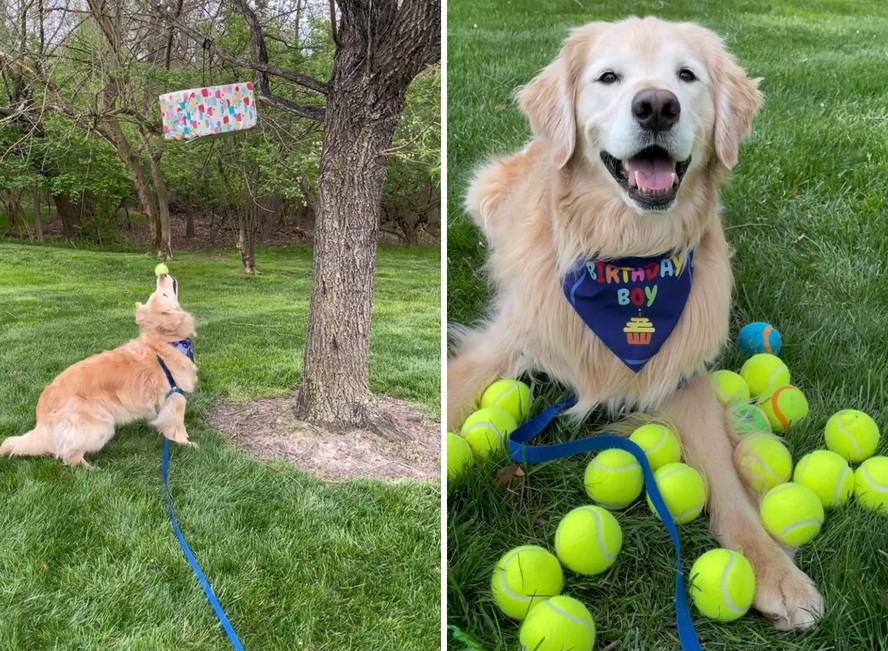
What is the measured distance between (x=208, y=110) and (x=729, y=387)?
1540mm

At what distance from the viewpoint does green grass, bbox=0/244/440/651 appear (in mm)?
1452

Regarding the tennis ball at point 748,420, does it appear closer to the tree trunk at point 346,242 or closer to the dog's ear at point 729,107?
the dog's ear at point 729,107

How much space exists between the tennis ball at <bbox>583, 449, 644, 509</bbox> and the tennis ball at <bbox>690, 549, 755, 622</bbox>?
0.81ft

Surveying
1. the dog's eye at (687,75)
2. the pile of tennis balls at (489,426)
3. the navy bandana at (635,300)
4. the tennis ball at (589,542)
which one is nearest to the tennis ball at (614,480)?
the tennis ball at (589,542)

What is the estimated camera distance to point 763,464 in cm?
166

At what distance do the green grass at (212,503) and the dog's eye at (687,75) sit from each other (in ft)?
2.42

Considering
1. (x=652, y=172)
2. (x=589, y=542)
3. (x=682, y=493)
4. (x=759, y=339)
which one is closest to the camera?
(x=589, y=542)

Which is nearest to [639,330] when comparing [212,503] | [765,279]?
[765,279]

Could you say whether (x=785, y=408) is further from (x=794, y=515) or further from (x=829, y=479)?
(x=794, y=515)

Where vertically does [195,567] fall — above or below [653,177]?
below

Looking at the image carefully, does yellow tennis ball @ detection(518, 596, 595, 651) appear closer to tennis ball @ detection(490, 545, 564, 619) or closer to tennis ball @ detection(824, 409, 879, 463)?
tennis ball @ detection(490, 545, 564, 619)

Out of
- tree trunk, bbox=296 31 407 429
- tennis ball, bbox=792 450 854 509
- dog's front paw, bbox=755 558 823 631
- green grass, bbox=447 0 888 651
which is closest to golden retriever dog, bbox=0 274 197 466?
tree trunk, bbox=296 31 407 429

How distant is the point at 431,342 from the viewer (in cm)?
170

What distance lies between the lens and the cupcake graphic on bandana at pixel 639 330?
1.81m
